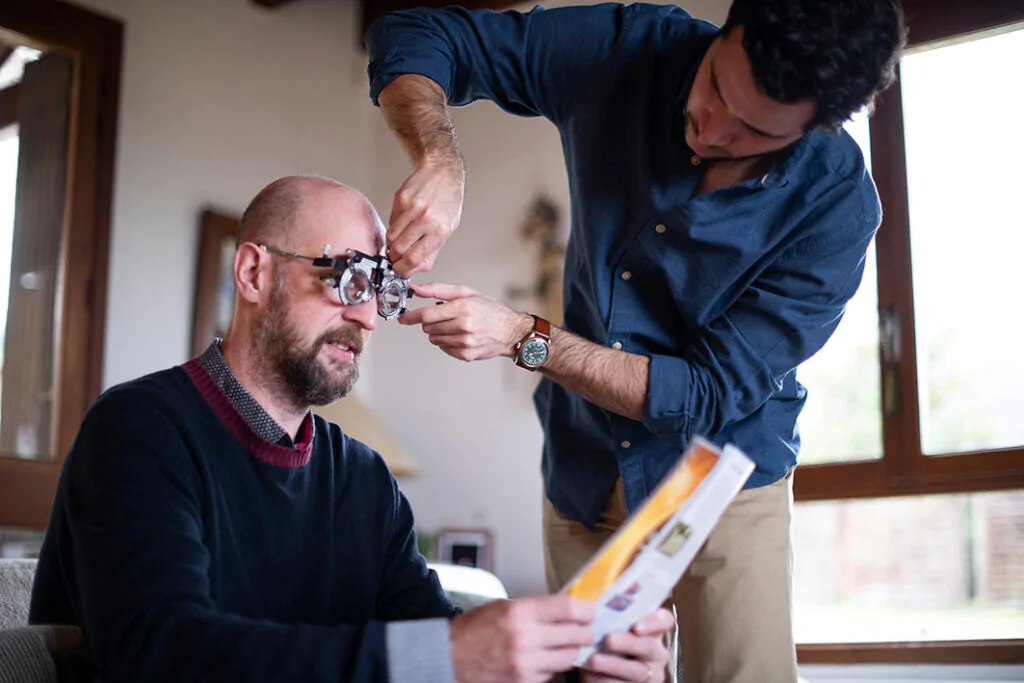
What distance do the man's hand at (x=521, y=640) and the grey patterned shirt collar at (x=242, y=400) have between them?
49 centimetres

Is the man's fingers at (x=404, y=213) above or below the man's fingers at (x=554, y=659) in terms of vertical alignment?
above

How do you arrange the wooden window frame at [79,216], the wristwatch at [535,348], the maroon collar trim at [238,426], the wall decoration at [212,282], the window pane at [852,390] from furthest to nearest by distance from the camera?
the wall decoration at [212,282]
the window pane at [852,390]
the wooden window frame at [79,216]
the wristwatch at [535,348]
the maroon collar trim at [238,426]

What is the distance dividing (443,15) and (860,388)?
258cm

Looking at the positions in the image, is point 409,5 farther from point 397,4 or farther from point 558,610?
point 558,610

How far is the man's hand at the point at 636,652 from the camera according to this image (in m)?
1.20

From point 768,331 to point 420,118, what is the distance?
0.70m

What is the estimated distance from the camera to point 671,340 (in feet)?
6.10

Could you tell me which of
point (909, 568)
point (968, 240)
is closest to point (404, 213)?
point (968, 240)

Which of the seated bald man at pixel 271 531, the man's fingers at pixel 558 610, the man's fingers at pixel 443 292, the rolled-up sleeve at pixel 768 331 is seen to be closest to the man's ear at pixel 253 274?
the seated bald man at pixel 271 531

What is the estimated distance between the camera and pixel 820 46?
146 cm

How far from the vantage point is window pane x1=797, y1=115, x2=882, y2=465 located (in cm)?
381

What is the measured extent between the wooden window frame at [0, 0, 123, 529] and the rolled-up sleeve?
8.75ft

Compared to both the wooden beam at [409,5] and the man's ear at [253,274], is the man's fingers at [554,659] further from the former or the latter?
the wooden beam at [409,5]

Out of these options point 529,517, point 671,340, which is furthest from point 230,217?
point 671,340
